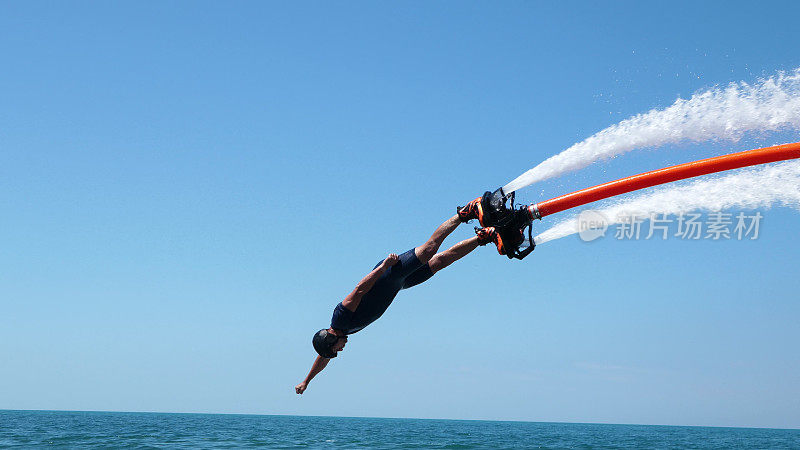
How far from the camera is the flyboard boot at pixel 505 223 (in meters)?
10.2

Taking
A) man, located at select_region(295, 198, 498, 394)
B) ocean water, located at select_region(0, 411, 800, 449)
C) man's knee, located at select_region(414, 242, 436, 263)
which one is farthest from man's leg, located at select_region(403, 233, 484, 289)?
ocean water, located at select_region(0, 411, 800, 449)

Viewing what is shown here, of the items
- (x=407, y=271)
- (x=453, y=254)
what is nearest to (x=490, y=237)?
(x=453, y=254)

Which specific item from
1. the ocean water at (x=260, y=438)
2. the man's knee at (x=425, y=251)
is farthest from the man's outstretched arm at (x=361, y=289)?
the ocean water at (x=260, y=438)

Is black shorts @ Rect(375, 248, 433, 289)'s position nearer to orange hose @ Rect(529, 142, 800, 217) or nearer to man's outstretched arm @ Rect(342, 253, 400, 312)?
man's outstretched arm @ Rect(342, 253, 400, 312)

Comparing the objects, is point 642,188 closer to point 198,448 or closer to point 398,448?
point 198,448

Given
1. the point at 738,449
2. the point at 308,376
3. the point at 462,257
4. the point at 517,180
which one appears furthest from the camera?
the point at 738,449

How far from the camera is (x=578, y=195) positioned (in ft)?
32.4

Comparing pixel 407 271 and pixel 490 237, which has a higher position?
pixel 490 237

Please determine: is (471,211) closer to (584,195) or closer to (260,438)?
(584,195)

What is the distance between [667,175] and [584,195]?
43.3 inches

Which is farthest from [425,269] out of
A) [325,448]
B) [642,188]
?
[325,448]

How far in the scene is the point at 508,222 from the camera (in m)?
10.1

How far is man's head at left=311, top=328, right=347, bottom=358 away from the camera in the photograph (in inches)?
471

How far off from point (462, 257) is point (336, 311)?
2.34 metres
